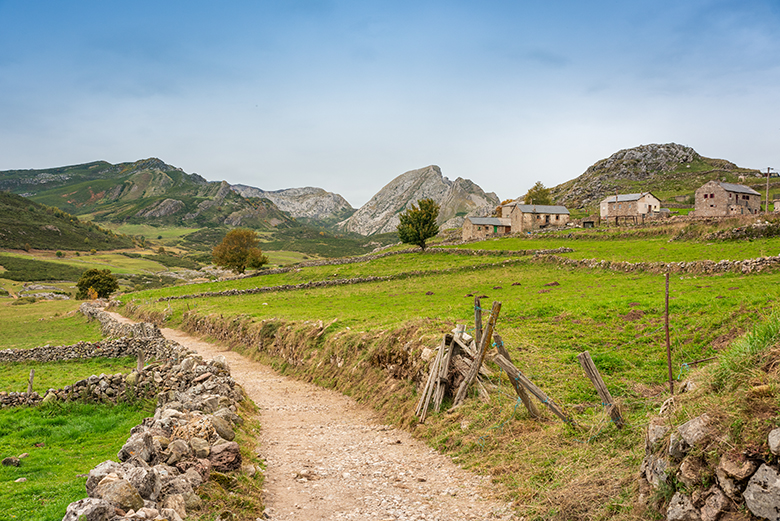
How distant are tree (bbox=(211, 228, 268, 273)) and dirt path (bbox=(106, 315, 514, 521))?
62.8 metres

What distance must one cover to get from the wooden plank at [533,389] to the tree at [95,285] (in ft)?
309

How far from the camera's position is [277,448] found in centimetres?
1273

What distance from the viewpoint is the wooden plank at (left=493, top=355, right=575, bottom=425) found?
9758 millimetres

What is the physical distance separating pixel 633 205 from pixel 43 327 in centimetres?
10522

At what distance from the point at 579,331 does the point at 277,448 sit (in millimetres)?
12071

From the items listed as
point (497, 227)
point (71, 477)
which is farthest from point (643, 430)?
point (497, 227)

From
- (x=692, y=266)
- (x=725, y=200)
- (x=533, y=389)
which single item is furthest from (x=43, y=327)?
(x=725, y=200)

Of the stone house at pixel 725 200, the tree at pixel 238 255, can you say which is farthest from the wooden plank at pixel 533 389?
the stone house at pixel 725 200

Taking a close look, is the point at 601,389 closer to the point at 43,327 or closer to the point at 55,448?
the point at 55,448

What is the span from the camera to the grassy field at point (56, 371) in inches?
761

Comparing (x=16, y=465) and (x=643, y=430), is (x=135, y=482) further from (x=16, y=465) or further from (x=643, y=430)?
(x=643, y=430)

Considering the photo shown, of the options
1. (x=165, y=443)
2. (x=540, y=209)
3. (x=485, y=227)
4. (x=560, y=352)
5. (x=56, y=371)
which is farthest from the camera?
(x=485, y=227)

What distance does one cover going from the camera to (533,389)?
10.1 metres

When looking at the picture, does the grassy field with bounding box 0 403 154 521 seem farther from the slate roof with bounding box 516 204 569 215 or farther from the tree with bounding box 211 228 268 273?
the slate roof with bounding box 516 204 569 215
